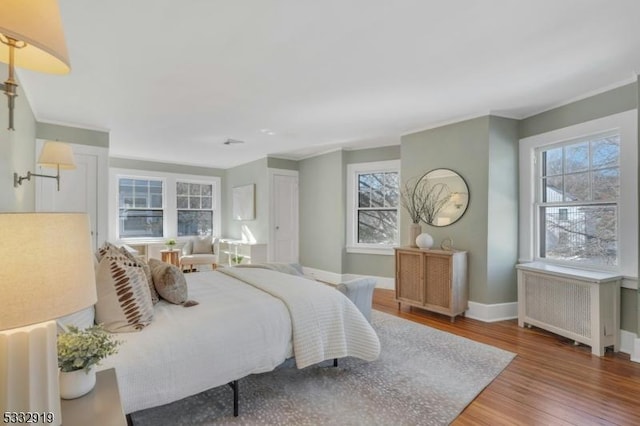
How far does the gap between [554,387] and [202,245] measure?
19.6ft

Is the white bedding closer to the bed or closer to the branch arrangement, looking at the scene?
the bed

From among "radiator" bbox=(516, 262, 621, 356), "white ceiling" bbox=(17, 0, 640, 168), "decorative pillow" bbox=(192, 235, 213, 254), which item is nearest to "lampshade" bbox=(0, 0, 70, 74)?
"white ceiling" bbox=(17, 0, 640, 168)

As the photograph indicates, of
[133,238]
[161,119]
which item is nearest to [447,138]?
[161,119]

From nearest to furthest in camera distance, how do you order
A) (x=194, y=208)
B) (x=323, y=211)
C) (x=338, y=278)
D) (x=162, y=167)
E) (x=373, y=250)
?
(x=373, y=250) < (x=338, y=278) < (x=323, y=211) < (x=162, y=167) < (x=194, y=208)

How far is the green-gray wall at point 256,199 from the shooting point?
20.8 feet

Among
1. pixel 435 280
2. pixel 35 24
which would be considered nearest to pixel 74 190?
pixel 35 24

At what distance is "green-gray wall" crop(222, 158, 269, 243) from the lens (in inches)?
249

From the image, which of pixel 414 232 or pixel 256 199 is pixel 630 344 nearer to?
pixel 414 232

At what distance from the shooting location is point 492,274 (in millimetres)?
3824

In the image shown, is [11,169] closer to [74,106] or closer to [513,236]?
[74,106]

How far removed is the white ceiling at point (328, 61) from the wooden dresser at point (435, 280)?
170 cm

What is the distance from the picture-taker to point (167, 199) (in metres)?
6.99

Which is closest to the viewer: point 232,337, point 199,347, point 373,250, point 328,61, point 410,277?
point 199,347

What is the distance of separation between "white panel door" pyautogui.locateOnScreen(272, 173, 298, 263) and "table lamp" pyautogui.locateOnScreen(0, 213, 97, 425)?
540 cm
